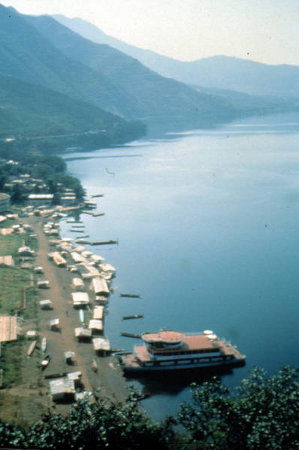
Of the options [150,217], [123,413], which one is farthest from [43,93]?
[123,413]

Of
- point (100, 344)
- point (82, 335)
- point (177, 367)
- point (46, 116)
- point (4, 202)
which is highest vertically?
point (46, 116)

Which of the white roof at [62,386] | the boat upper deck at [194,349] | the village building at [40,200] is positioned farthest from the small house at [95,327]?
the village building at [40,200]

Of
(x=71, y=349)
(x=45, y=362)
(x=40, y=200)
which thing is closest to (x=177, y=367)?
(x=71, y=349)

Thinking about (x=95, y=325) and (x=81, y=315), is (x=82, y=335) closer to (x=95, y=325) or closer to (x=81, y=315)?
(x=95, y=325)

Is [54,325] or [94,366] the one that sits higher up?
[54,325]

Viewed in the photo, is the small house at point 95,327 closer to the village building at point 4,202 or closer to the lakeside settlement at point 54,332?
the lakeside settlement at point 54,332

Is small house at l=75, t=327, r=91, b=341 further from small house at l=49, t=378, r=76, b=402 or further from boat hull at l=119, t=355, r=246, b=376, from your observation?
small house at l=49, t=378, r=76, b=402
